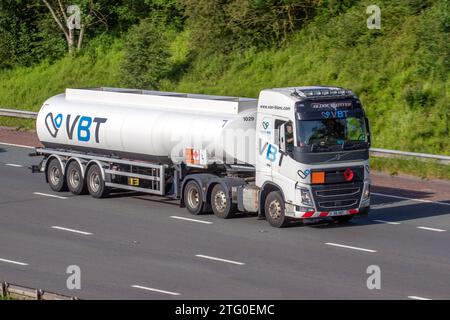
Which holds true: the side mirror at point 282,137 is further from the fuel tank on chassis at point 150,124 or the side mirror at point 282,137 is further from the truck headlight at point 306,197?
the fuel tank on chassis at point 150,124

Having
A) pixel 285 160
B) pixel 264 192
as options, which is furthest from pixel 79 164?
pixel 285 160

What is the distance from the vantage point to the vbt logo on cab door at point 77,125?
2925cm

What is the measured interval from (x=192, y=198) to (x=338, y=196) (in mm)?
3930

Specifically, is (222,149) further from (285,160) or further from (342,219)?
(342,219)

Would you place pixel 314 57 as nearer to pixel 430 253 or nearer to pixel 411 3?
pixel 411 3

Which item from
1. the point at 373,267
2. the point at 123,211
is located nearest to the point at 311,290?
the point at 373,267

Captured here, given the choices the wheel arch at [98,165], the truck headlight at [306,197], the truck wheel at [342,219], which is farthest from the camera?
the wheel arch at [98,165]

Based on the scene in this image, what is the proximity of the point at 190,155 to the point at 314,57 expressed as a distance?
14868mm

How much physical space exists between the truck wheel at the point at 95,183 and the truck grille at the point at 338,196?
6845mm

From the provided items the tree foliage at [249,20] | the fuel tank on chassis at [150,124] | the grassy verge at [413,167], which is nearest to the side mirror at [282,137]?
the fuel tank on chassis at [150,124]

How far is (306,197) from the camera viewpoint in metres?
24.8

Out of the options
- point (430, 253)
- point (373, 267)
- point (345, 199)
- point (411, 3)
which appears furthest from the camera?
point (411, 3)

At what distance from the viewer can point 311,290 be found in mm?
19797
